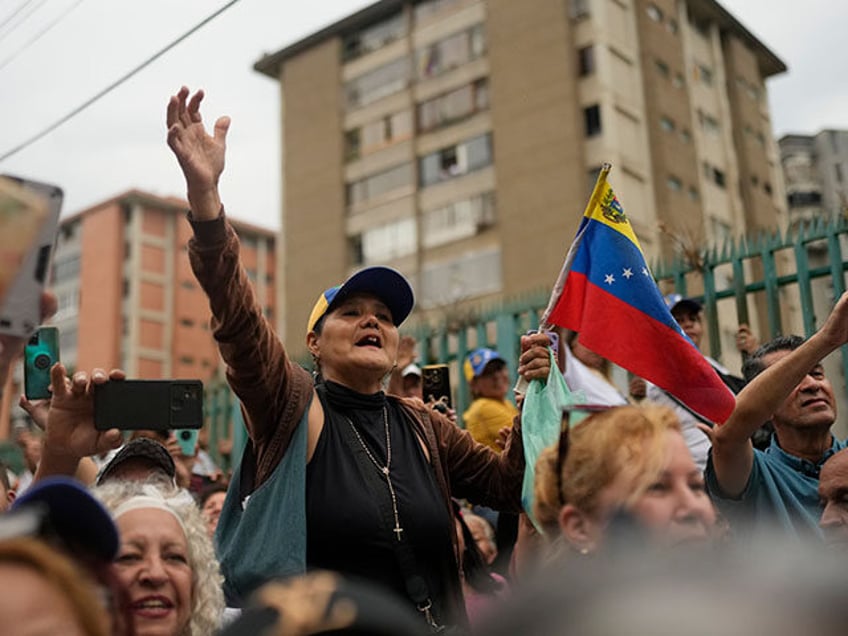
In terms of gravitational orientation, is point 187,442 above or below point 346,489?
above

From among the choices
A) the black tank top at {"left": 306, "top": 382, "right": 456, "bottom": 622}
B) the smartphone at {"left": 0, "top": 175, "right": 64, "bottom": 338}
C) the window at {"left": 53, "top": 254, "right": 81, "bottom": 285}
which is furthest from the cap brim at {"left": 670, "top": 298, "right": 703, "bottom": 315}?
the window at {"left": 53, "top": 254, "right": 81, "bottom": 285}

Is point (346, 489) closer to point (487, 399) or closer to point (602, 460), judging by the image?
point (602, 460)

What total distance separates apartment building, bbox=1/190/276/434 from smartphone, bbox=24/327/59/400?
4841 centimetres

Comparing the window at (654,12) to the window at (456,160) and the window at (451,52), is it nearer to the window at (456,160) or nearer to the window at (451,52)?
the window at (451,52)

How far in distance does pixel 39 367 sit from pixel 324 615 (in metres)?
1.90

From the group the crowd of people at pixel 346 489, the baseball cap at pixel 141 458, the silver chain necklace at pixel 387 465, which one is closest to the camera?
the crowd of people at pixel 346 489

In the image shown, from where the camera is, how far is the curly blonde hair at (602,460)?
1.61 meters

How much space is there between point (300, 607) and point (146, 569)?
1.42m

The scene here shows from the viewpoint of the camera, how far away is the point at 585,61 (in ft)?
94.8

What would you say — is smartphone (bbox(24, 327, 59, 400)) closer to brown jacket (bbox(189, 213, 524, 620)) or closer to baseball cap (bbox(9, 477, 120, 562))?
brown jacket (bbox(189, 213, 524, 620))

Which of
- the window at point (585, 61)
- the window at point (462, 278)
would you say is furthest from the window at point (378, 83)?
the window at point (585, 61)

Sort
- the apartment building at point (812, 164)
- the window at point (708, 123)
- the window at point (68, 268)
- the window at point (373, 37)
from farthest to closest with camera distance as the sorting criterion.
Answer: the window at point (68, 268) < the apartment building at point (812, 164) < the window at point (373, 37) < the window at point (708, 123)

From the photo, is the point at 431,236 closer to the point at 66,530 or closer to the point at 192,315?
the point at 192,315

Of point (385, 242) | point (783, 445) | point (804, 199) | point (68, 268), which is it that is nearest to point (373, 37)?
point (385, 242)
